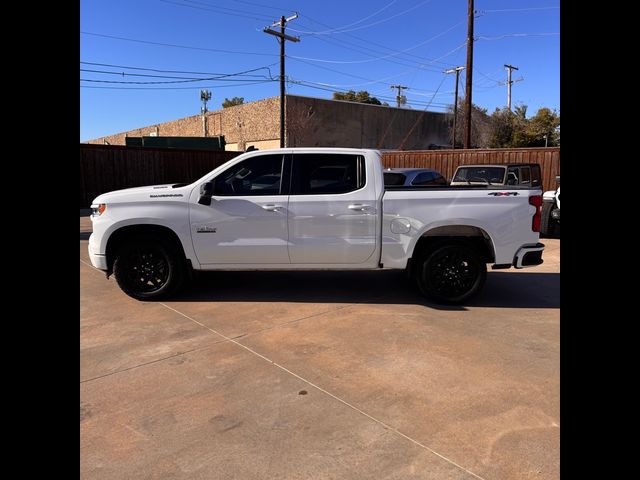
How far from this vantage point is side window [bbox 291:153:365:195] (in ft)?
19.4

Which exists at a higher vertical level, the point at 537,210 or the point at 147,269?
the point at 537,210

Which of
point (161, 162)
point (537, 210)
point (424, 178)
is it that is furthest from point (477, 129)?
point (537, 210)

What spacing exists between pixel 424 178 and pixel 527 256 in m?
7.67

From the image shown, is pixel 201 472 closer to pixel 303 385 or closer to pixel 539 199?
pixel 303 385

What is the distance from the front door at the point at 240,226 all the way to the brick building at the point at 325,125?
29.4 metres

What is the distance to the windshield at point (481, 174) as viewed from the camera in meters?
12.1

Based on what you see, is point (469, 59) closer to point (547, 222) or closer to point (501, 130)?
point (547, 222)

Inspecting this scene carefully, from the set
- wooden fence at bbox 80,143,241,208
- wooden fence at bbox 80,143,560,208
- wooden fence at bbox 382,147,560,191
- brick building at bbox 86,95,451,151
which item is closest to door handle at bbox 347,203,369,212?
wooden fence at bbox 382,147,560,191

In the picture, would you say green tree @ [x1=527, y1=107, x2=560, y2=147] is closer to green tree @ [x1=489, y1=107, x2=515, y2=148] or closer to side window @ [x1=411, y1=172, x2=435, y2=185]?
green tree @ [x1=489, y1=107, x2=515, y2=148]

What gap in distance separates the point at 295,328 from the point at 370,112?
36.9 metres

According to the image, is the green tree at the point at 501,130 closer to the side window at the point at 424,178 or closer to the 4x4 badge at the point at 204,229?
the side window at the point at 424,178

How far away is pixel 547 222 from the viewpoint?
11.8m

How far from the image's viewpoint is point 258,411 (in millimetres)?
3336
